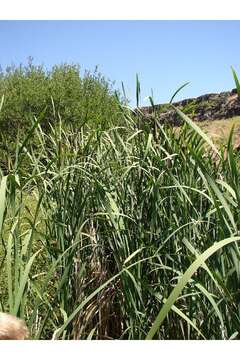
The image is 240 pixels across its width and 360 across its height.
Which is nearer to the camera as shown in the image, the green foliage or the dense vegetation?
the dense vegetation

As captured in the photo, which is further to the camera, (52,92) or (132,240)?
(52,92)

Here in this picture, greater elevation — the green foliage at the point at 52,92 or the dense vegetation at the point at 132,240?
the green foliage at the point at 52,92

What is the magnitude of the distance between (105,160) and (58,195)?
289 millimetres

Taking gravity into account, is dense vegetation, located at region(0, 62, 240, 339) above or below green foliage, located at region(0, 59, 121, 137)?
below

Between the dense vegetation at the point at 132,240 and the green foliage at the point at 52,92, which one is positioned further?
the green foliage at the point at 52,92
